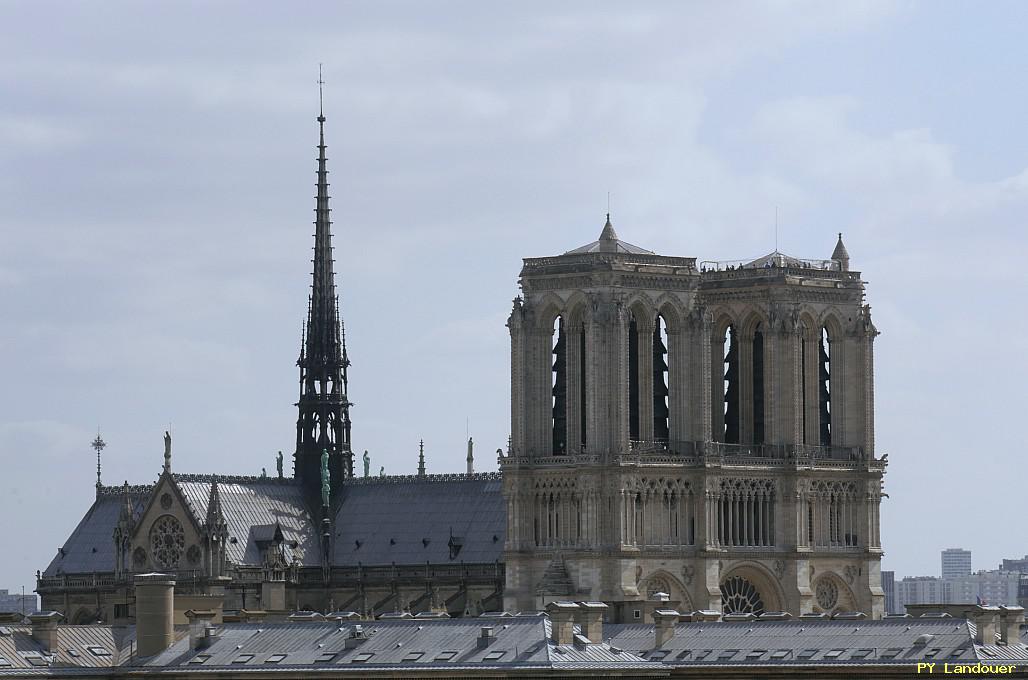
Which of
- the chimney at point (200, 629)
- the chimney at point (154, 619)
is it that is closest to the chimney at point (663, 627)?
the chimney at point (200, 629)

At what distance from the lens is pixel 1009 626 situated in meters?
154

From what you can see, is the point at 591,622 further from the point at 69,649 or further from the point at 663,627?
the point at 69,649

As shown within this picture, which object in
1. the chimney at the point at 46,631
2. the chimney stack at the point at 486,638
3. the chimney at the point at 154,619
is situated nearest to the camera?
the chimney stack at the point at 486,638

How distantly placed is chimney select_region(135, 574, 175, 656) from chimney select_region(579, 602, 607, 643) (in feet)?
56.2

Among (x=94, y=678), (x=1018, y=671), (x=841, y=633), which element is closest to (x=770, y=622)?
(x=841, y=633)

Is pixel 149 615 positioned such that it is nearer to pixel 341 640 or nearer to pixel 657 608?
pixel 341 640

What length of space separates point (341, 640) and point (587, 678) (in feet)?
44.9

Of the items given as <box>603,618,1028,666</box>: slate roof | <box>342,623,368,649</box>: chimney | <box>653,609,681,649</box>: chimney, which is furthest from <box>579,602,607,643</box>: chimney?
<box>342,623,368,649</box>: chimney

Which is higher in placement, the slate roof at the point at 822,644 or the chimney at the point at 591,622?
the chimney at the point at 591,622

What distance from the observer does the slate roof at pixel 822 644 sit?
15062 centimetres

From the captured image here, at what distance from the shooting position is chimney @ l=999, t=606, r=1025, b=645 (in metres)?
153

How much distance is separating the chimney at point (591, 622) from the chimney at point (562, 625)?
0.75 meters

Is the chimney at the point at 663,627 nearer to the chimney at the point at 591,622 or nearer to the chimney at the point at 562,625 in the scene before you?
the chimney at the point at 591,622

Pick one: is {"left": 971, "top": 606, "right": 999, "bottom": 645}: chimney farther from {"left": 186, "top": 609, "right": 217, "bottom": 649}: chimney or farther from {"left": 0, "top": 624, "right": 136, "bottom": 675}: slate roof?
{"left": 0, "top": 624, "right": 136, "bottom": 675}: slate roof
